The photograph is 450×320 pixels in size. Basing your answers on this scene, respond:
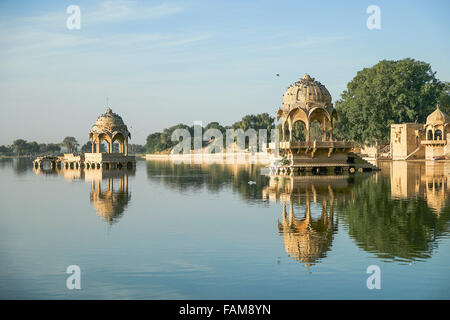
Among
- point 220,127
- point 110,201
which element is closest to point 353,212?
point 110,201

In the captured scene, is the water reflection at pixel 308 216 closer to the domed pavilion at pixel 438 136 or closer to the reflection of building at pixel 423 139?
the domed pavilion at pixel 438 136

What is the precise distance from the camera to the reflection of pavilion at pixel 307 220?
51.1ft

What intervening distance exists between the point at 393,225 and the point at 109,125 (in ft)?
199

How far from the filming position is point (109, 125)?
248 feet

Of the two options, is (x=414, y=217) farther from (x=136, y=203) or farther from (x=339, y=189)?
(x=136, y=203)

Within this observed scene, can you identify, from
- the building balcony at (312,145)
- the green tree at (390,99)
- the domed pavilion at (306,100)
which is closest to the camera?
the building balcony at (312,145)

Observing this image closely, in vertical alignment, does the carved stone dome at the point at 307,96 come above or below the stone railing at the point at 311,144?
above

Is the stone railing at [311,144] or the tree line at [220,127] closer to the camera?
the stone railing at [311,144]

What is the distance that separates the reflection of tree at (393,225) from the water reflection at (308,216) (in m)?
0.85

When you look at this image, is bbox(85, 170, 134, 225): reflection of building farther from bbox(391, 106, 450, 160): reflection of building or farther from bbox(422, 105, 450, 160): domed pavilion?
bbox(391, 106, 450, 160): reflection of building

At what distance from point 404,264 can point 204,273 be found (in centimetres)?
515

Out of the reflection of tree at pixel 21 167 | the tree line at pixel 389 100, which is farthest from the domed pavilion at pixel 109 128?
the tree line at pixel 389 100

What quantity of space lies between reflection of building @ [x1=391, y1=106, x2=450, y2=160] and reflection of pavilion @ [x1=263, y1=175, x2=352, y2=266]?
4378 centimetres

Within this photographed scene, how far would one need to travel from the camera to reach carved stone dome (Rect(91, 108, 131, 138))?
75.6 m
